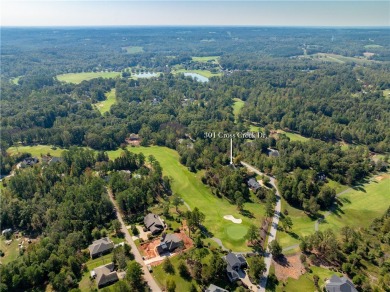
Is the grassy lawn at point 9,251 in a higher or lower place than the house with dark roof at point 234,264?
lower

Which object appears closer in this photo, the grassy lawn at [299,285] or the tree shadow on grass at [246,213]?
the grassy lawn at [299,285]

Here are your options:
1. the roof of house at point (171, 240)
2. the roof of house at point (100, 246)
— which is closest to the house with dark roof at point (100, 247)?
the roof of house at point (100, 246)

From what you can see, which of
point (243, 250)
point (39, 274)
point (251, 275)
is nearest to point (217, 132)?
point (243, 250)

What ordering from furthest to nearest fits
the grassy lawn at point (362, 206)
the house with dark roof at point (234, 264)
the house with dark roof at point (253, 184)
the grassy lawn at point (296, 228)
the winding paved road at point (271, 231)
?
the house with dark roof at point (253, 184), the grassy lawn at point (362, 206), the grassy lawn at point (296, 228), the winding paved road at point (271, 231), the house with dark roof at point (234, 264)

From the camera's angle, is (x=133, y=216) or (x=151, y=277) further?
(x=133, y=216)

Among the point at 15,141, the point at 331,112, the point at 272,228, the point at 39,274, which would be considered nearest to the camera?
the point at 39,274

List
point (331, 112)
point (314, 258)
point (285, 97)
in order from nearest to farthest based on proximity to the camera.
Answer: point (314, 258) < point (331, 112) < point (285, 97)

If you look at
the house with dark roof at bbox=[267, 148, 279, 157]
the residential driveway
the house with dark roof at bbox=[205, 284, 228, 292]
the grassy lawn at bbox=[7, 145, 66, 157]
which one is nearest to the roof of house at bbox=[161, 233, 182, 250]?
the residential driveway

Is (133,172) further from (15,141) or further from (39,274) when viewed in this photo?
(15,141)

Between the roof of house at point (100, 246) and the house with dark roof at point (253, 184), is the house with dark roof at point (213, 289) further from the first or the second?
the house with dark roof at point (253, 184)
